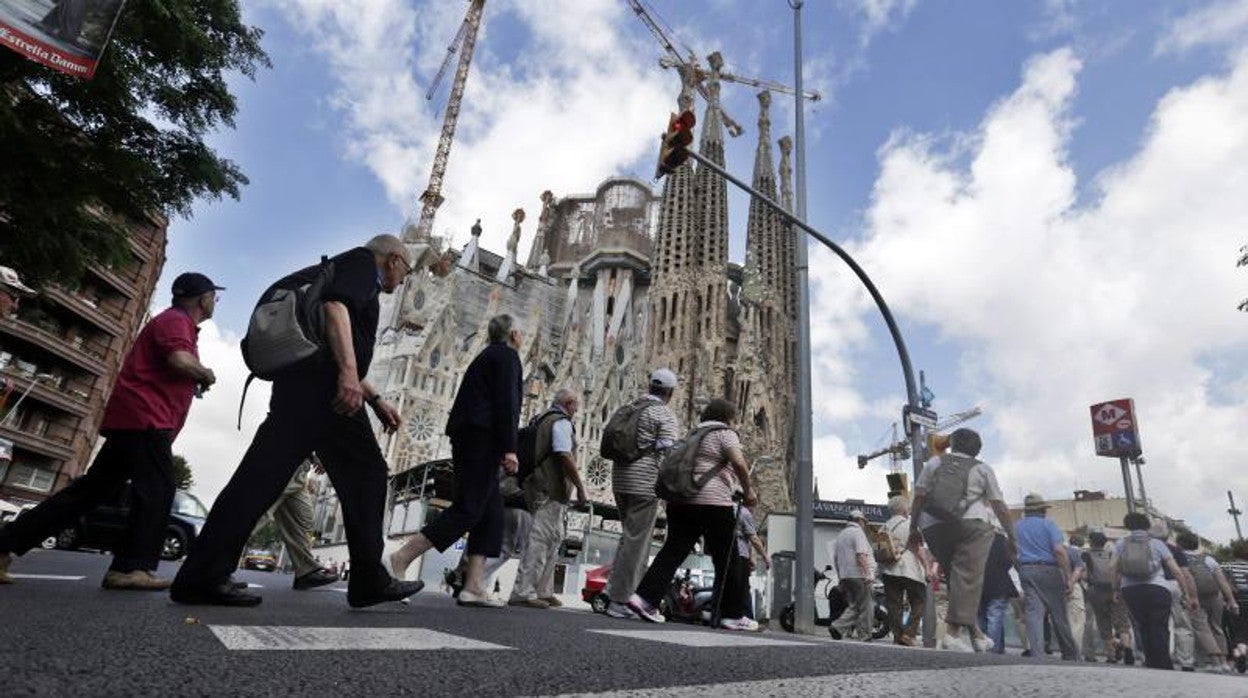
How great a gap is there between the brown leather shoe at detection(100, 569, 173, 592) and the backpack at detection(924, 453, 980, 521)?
200 inches

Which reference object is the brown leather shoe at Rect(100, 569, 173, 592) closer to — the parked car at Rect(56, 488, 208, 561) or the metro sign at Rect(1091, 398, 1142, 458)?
the parked car at Rect(56, 488, 208, 561)

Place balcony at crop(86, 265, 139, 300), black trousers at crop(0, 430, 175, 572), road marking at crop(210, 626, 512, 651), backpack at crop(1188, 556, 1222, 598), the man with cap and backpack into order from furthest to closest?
1. balcony at crop(86, 265, 139, 300)
2. backpack at crop(1188, 556, 1222, 598)
3. the man with cap and backpack
4. black trousers at crop(0, 430, 175, 572)
5. road marking at crop(210, 626, 512, 651)

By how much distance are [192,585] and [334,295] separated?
3.96 feet

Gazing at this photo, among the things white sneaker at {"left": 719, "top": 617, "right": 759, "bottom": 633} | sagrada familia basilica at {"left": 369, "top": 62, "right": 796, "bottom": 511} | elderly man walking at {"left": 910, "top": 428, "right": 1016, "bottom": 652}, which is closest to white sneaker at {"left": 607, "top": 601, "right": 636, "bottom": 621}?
white sneaker at {"left": 719, "top": 617, "right": 759, "bottom": 633}

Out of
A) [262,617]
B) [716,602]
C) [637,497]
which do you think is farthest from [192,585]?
[716,602]

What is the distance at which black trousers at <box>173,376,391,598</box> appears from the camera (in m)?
2.77

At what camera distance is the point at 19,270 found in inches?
296

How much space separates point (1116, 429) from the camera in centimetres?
1439

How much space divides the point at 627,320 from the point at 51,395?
129 feet

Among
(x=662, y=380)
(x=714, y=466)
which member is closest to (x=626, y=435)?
(x=662, y=380)

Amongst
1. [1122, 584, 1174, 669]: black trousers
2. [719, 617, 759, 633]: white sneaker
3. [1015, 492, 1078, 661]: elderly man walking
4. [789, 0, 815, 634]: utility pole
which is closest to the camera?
[719, 617, 759, 633]: white sneaker

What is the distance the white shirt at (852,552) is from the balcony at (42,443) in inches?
1230

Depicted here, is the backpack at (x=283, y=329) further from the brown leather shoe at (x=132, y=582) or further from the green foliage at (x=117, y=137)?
the green foliage at (x=117, y=137)

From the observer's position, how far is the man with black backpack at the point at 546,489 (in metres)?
5.25
